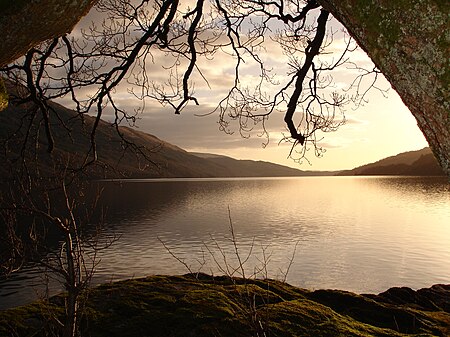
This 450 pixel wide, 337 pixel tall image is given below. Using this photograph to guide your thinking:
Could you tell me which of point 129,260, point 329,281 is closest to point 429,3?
point 329,281

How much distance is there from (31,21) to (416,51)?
149cm

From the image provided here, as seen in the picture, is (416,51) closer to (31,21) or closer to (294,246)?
(31,21)

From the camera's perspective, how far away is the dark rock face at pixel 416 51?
127 cm

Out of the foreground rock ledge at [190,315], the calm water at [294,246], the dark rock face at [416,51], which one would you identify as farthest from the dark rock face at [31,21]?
the calm water at [294,246]

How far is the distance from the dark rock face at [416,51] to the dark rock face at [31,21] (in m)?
1.15

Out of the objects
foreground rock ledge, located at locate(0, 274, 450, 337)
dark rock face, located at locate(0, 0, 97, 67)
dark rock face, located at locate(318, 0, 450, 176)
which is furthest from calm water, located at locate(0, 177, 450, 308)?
dark rock face, located at locate(318, 0, 450, 176)

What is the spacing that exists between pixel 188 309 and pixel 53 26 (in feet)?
20.4

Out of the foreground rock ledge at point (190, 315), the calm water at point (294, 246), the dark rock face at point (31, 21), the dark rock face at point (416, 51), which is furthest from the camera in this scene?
the calm water at point (294, 246)

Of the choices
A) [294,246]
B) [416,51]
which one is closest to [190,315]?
[416,51]

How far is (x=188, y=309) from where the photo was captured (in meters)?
7.15

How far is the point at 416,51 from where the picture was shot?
1322 mm

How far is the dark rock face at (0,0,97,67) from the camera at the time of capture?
1629mm

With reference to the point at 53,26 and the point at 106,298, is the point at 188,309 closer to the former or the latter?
the point at 106,298

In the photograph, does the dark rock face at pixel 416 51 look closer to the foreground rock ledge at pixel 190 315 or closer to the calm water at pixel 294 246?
the foreground rock ledge at pixel 190 315
